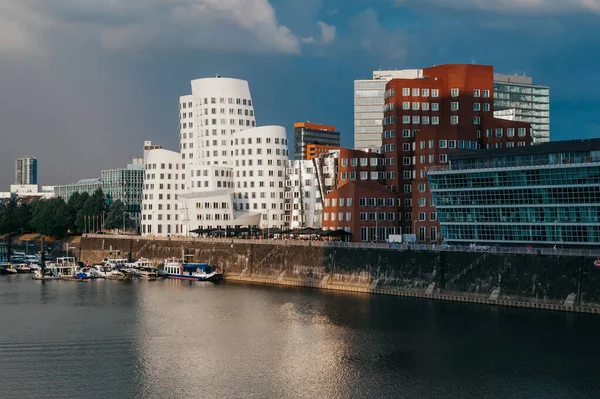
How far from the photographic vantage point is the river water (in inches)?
2901

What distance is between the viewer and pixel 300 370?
80.6m

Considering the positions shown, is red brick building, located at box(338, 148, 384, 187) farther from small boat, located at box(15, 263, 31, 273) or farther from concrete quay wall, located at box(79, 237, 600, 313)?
small boat, located at box(15, 263, 31, 273)

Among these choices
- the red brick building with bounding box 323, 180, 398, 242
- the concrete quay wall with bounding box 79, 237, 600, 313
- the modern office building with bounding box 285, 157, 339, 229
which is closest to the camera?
the concrete quay wall with bounding box 79, 237, 600, 313

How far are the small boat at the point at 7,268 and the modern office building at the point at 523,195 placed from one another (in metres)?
105

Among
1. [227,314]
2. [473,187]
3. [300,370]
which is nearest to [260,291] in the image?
[227,314]

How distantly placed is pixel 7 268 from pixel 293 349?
125230 millimetres

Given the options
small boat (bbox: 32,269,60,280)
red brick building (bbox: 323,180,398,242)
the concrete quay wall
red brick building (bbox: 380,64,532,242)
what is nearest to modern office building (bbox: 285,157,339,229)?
red brick building (bbox: 380,64,532,242)

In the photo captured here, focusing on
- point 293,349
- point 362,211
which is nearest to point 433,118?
point 362,211

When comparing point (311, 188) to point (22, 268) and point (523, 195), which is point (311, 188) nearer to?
point (22, 268)

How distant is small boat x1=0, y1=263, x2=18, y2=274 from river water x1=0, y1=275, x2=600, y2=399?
67.8 metres

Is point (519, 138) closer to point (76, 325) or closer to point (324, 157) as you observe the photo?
point (324, 157)

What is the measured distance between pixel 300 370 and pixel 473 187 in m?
64.4

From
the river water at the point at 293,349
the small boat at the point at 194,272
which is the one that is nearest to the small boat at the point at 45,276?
the small boat at the point at 194,272

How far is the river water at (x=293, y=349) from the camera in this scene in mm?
73688
